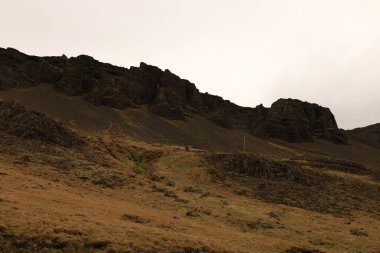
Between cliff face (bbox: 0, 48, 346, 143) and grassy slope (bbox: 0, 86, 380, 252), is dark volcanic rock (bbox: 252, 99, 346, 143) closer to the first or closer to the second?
cliff face (bbox: 0, 48, 346, 143)

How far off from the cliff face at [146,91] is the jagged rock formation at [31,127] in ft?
224

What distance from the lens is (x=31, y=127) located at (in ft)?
185

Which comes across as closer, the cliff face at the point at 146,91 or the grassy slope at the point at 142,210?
the grassy slope at the point at 142,210

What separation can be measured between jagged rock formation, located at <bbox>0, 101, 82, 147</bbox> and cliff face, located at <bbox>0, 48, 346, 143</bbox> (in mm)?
68392

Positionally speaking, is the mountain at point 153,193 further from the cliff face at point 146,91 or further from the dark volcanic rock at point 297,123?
the dark volcanic rock at point 297,123

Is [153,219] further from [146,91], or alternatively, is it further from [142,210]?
[146,91]

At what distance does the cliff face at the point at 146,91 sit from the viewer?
136 metres

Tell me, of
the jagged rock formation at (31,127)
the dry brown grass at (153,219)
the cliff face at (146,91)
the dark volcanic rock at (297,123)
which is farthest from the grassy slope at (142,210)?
the dark volcanic rock at (297,123)

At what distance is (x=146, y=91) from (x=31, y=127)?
307 feet

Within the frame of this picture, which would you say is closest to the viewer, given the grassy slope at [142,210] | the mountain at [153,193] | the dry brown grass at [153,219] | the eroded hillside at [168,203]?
the dry brown grass at [153,219]

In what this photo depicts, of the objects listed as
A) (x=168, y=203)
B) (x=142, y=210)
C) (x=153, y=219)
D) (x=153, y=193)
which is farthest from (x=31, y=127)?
(x=153, y=219)

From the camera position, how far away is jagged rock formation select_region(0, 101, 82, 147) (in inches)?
2189

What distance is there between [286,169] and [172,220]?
115ft

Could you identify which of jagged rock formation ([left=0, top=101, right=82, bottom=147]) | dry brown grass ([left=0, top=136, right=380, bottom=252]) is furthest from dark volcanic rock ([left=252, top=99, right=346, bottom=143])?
dry brown grass ([left=0, top=136, right=380, bottom=252])
